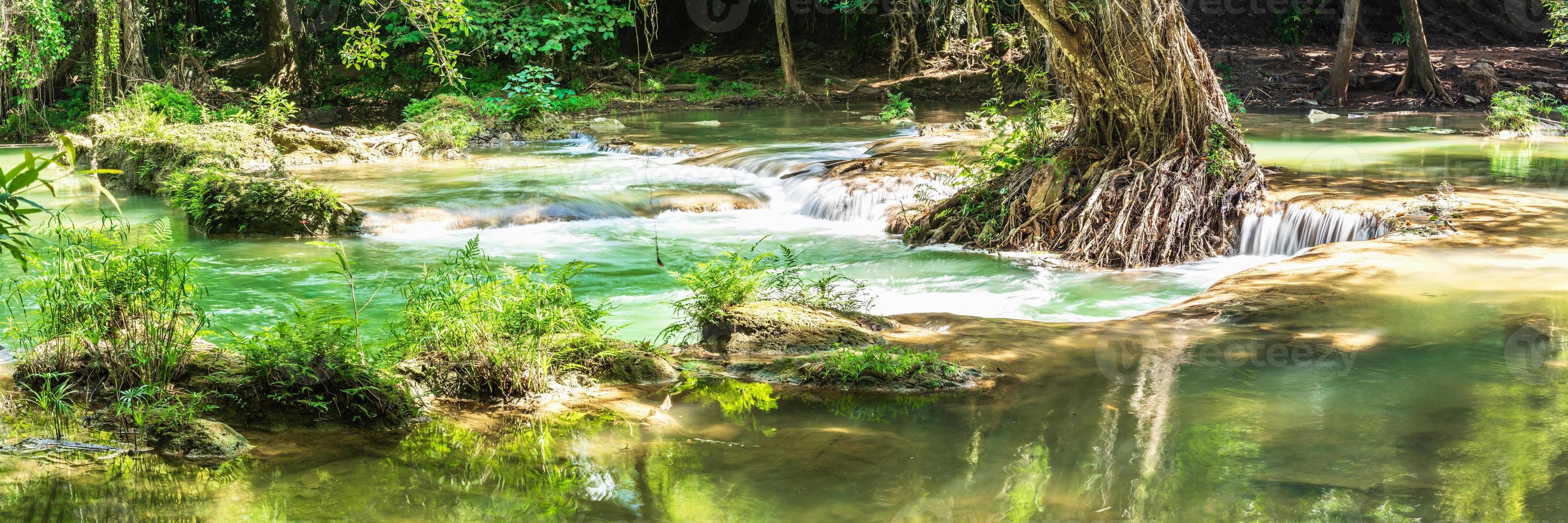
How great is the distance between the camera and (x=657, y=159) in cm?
1647

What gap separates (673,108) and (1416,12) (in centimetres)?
1462

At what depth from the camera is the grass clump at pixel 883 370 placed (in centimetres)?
547

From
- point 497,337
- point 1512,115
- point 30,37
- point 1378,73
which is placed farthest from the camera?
point 1378,73

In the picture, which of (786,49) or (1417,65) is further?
(786,49)

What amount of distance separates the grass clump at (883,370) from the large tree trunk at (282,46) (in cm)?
2019

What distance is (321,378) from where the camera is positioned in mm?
4789

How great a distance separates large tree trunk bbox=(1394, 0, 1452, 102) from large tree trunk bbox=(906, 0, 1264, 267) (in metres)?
12.6

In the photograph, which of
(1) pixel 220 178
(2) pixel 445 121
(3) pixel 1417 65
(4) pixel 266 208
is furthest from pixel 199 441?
(3) pixel 1417 65

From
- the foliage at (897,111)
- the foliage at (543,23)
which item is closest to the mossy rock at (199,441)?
the foliage at (897,111)

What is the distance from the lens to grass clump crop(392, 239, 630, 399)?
5.24 m

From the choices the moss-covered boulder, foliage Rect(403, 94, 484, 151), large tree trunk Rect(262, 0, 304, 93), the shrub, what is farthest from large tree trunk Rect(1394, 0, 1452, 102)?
large tree trunk Rect(262, 0, 304, 93)

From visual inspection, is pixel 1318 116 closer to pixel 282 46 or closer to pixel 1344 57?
pixel 1344 57

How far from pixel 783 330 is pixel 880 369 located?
3.32 ft

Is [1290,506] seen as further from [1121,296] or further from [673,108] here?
[673,108]
